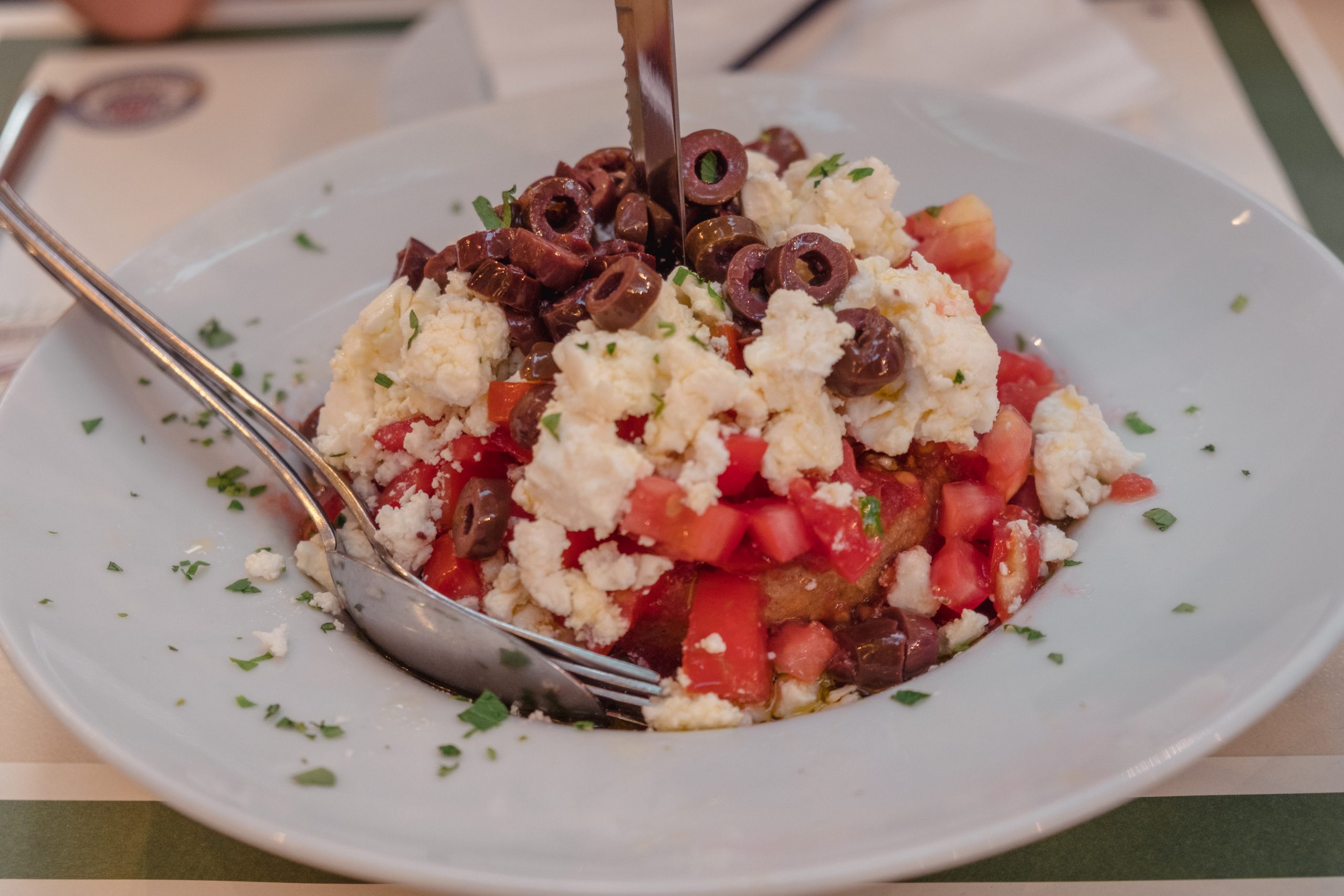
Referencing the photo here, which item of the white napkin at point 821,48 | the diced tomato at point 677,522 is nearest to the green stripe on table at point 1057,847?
the diced tomato at point 677,522

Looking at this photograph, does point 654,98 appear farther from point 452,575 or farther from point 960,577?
point 960,577

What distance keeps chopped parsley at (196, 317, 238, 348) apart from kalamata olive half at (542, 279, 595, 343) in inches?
48.3

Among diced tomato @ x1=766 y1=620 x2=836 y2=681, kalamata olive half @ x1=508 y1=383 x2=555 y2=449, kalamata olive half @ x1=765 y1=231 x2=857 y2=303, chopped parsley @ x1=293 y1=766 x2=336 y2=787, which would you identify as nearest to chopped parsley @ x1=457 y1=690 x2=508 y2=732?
chopped parsley @ x1=293 y1=766 x2=336 y2=787

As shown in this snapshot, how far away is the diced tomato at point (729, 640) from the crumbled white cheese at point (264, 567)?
102 centimetres

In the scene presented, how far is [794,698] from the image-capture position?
2.36m

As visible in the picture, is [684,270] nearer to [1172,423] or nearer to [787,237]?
[787,237]

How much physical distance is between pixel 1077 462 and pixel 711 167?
1216 mm

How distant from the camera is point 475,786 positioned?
1894 mm

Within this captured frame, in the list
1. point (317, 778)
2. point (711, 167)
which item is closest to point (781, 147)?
point (711, 167)

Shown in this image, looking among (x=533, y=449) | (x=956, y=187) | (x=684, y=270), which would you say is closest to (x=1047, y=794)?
(x=533, y=449)

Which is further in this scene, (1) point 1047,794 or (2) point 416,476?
(2) point 416,476

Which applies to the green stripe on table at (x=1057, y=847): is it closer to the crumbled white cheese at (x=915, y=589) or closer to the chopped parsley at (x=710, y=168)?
the crumbled white cheese at (x=915, y=589)

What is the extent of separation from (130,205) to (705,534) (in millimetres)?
3479

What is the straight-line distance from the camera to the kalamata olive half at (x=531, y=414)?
228 centimetres
